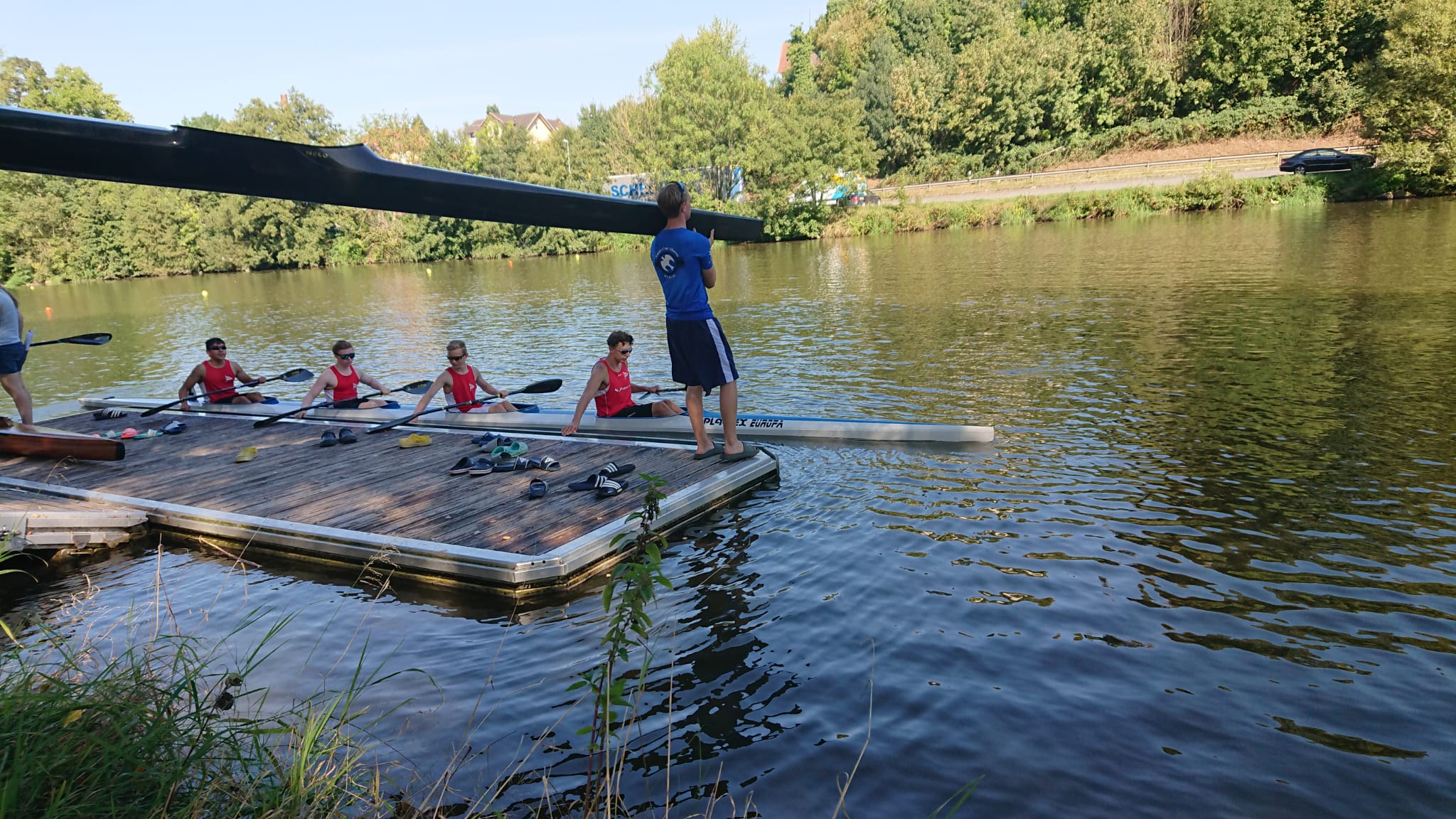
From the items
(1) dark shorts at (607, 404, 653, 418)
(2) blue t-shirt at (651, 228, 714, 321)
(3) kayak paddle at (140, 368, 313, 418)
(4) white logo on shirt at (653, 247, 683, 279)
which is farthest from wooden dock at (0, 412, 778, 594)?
(4) white logo on shirt at (653, 247, 683, 279)

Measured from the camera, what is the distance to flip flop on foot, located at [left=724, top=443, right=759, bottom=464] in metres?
8.04

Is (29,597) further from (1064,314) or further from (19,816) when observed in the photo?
(1064,314)

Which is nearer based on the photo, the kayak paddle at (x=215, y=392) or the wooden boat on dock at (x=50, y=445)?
the wooden boat on dock at (x=50, y=445)

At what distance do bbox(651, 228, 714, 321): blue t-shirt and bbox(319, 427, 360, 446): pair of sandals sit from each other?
489 centimetres

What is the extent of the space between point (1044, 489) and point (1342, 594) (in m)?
2.49

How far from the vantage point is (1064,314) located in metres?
16.3

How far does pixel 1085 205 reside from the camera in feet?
136

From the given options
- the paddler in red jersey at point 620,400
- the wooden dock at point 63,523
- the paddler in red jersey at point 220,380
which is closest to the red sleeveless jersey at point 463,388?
the paddler in red jersey at point 620,400

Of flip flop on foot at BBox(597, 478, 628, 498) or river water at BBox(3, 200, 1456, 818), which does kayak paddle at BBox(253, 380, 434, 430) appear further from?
flip flop on foot at BBox(597, 478, 628, 498)

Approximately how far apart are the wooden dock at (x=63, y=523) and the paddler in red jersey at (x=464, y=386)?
3533 mm

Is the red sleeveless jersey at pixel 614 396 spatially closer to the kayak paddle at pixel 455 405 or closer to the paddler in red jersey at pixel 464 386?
the kayak paddle at pixel 455 405

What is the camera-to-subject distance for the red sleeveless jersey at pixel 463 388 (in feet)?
35.9

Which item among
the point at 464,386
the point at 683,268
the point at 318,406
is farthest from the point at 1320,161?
the point at 318,406

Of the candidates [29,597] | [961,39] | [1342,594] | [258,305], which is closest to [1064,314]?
[1342,594]
